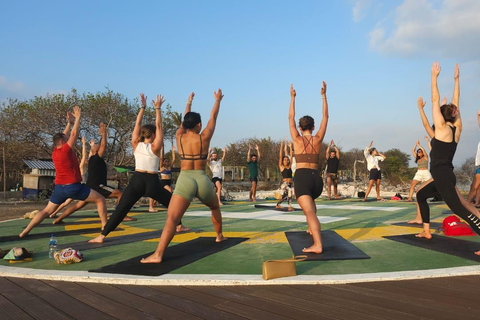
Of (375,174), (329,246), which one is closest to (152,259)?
(329,246)

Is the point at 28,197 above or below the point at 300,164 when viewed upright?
below

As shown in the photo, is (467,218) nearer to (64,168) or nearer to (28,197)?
(64,168)

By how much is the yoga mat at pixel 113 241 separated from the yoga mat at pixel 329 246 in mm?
2459

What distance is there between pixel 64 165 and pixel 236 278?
4.01 m

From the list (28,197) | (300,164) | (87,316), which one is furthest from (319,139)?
(28,197)

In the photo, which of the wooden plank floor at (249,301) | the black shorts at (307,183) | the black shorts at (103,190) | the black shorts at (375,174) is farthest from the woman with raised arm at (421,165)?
the black shorts at (103,190)

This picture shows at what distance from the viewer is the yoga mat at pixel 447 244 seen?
4348 millimetres

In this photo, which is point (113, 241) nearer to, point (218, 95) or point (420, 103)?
point (218, 95)

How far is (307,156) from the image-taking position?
490 centimetres

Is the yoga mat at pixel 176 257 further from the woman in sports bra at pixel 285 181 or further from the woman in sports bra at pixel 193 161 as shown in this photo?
the woman in sports bra at pixel 285 181

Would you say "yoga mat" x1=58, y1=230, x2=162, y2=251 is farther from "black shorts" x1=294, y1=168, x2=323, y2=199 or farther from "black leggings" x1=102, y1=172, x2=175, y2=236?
"black shorts" x1=294, y1=168, x2=323, y2=199

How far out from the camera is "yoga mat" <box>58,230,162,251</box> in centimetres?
530

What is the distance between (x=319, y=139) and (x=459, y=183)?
20176mm

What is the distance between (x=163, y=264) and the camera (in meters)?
4.07
